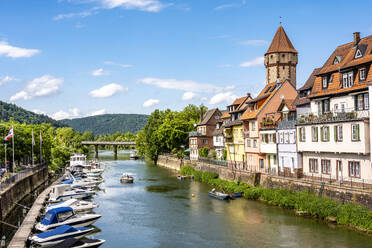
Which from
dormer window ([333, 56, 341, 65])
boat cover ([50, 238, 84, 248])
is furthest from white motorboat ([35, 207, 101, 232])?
dormer window ([333, 56, 341, 65])

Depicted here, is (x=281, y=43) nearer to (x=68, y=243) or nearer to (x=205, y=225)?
(x=205, y=225)

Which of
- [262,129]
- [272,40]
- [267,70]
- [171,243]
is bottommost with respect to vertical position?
→ [171,243]

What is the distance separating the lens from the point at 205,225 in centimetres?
3538

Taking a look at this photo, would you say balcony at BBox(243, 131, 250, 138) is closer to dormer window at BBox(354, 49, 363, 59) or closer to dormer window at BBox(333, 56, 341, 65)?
dormer window at BBox(333, 56, 341, 65)

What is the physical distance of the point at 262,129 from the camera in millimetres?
52938

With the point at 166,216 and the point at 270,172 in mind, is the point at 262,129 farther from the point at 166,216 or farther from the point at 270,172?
the point at 166,216

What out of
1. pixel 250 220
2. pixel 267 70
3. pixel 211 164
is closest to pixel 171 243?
pixel 250 220

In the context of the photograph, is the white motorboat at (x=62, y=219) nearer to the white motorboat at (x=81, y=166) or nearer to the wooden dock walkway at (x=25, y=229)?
the wooden dock walkway at (x=25, y=229)

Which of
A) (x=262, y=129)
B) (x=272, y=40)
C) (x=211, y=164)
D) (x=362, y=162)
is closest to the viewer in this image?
(x=362, y=162)

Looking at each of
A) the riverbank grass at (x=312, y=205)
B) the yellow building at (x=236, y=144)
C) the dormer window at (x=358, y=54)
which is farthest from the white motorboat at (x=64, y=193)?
the dormer window at (x=358, y=54)

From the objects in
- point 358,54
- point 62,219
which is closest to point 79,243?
point 62,219

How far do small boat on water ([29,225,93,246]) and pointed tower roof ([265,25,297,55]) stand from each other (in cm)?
5471

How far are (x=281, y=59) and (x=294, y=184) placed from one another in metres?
37.8

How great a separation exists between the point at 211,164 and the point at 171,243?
38.4 meters
